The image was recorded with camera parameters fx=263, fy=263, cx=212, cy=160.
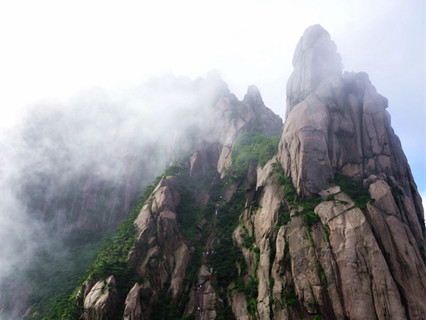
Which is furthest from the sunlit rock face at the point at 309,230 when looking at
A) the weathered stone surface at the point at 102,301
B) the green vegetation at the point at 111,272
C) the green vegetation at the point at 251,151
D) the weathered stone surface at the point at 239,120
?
the weathered stone surface at the point at 239,120

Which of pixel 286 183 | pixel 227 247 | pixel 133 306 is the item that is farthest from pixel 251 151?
pixel 133 306

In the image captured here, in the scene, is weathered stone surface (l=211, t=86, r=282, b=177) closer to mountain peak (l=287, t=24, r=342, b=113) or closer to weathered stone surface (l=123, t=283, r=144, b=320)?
mountain peak (l=287, t=24, r=342, b=113)

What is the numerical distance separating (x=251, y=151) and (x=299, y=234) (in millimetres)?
30751

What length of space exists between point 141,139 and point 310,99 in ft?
214

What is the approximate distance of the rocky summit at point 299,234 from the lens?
27.5 meters

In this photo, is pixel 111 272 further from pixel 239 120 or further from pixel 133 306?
pixel 239 120

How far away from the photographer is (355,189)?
34.3m

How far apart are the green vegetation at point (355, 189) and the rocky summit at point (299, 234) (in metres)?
0.19

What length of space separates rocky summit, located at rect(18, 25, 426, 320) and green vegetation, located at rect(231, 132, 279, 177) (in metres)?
0.92

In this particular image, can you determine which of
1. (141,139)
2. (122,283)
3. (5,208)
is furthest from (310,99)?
(5,208)

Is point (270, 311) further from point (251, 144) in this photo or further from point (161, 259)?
point (251, 144)

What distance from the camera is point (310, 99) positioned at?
45094mm

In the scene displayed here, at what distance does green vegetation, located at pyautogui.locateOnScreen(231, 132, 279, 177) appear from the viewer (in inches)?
2046

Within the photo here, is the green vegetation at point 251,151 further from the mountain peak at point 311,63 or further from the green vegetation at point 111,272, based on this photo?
the green vegetation at point 111,272
